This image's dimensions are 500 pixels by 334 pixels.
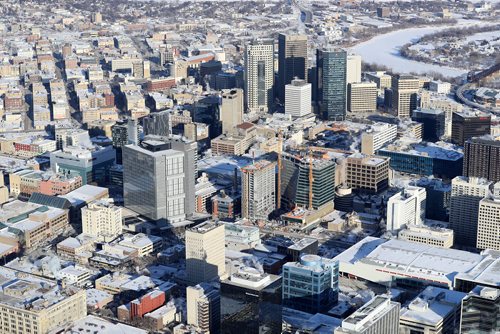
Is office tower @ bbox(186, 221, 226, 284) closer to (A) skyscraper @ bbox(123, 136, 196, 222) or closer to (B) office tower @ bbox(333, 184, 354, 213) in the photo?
(A) skyscraper @ bbox(123, 136, 196, 222)

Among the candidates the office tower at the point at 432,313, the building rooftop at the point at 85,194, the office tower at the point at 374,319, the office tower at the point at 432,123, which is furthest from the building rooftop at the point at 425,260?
the office tower at the point at 432,123

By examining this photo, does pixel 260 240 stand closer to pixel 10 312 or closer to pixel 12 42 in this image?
pixel 10 312

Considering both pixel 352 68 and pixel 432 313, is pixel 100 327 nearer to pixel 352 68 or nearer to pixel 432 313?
pixel 432 313

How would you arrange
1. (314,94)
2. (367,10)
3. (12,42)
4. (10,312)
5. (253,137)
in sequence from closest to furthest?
(10,312), (253,137), (314,94), (12,42), (367,10)

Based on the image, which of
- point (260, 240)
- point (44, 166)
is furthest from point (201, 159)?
point (260, 240)

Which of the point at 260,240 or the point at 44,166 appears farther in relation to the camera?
→ the point at 44,166

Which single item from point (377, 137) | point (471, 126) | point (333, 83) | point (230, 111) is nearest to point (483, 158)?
point (471, 126)

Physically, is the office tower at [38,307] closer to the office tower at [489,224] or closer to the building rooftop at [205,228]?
the building rooftop at [205,228]
